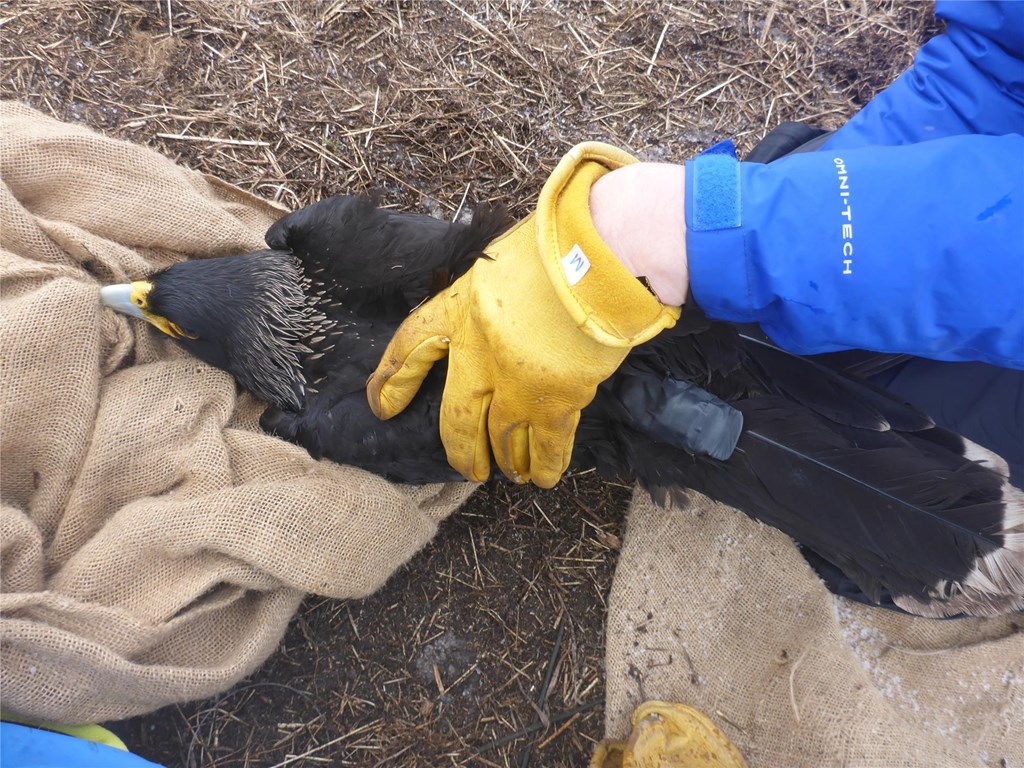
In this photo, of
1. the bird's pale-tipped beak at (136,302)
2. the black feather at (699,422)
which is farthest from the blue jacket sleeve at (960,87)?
the bird's pale-tipped beak at (136,302)

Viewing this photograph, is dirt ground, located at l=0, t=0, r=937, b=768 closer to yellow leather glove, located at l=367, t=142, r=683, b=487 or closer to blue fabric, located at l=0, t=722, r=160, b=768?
blue fabric, located at l=0, t=722, r=160, b=768

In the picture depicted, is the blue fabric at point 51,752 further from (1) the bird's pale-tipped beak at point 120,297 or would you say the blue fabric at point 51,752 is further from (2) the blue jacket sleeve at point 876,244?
(2) the blue jacket sleeve at point 876,244

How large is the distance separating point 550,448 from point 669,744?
1.32 meters

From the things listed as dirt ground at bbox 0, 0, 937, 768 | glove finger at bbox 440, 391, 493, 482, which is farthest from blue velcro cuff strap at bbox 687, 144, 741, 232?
dirt ground at bbox 0, 0, 937, 768

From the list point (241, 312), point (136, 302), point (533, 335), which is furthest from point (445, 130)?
point (533, 335)

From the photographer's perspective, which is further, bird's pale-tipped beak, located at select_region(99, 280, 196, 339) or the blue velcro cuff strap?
bird's pale-tipped beak, located at select_region(99, 280, 196, 339)

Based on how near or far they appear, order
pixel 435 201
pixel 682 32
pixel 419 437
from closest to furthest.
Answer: pixel 419 437 < pixel 435 201 < pixel 682 32

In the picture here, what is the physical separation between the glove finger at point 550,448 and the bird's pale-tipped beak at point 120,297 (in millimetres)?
1519

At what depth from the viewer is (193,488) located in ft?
7.09

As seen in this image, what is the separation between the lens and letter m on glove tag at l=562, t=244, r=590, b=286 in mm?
1323

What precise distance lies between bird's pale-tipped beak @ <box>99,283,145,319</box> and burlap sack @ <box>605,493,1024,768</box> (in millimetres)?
2075

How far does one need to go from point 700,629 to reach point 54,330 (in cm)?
260

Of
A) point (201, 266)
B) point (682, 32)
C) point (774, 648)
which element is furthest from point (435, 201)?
point (774, 648)

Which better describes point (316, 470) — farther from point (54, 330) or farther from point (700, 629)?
point (700, 629)
